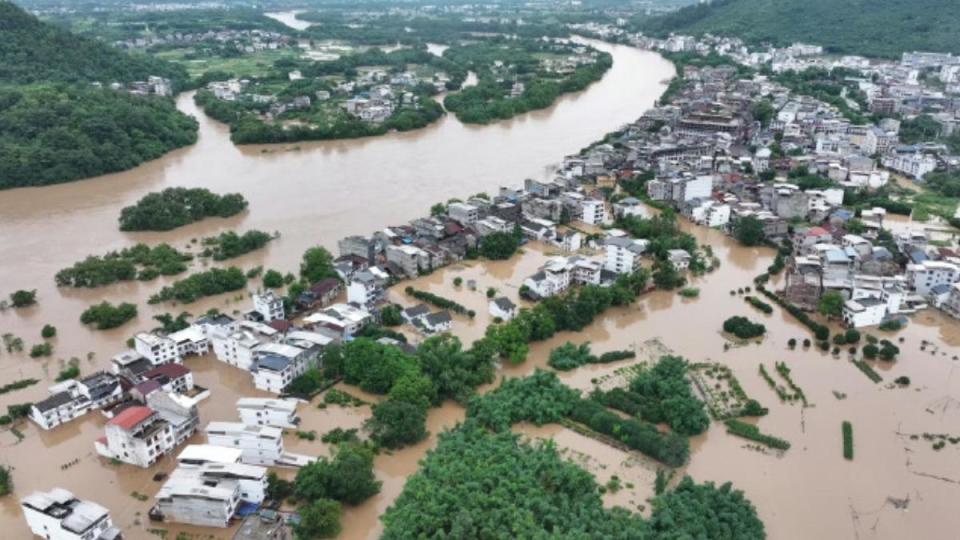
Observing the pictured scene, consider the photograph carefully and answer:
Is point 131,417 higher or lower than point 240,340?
higher

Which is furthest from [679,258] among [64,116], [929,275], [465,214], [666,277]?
[64,116]

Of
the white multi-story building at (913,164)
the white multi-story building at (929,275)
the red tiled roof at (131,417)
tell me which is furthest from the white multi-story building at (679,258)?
the white multi-story building at (913,164)

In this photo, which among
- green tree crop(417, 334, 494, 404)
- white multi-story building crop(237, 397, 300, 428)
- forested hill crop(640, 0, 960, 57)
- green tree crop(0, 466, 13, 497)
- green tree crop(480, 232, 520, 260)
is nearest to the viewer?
green tree crop(0, 466, 13, 497)

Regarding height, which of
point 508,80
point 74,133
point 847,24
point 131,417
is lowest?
point 131,417

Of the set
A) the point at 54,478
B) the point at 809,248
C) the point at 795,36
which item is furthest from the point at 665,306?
the point at 795,36

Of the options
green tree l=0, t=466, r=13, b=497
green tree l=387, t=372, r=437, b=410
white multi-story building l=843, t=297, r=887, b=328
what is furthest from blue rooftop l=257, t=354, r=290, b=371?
white multi-story building l=843, t=297, r=887, b=328

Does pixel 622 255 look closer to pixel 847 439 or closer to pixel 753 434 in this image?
pixel 753 434

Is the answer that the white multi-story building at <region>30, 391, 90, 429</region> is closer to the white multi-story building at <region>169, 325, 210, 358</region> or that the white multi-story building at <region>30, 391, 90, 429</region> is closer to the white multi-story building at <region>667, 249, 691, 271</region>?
the white multi-story building at <region>169, 325, 210, 358</region>
